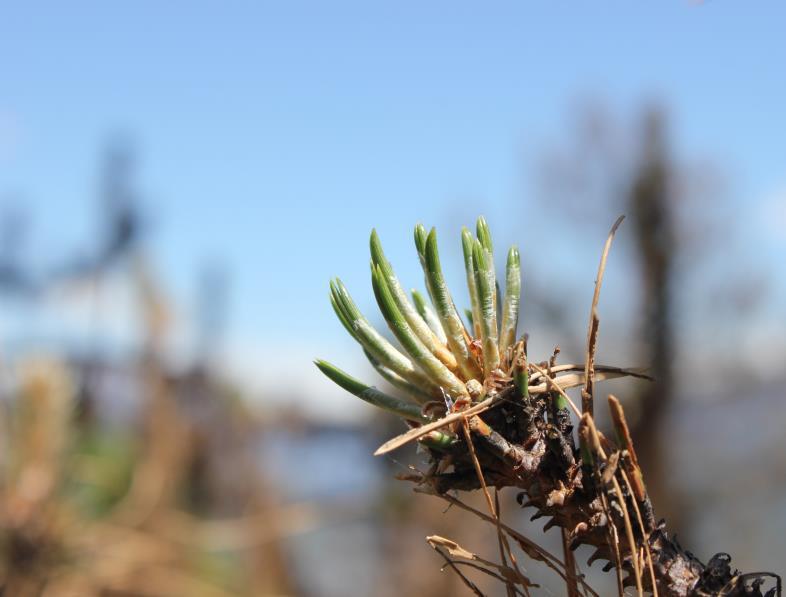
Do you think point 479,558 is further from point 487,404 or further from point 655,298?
point 655,298

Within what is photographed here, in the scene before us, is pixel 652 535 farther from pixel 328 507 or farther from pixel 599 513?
pixel 328 507

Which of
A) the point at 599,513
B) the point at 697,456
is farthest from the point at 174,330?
A: the point at 697,456

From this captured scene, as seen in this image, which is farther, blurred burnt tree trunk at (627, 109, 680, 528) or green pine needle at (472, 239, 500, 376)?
blurred burnt tree trunk at (627, 109, 680, 528)

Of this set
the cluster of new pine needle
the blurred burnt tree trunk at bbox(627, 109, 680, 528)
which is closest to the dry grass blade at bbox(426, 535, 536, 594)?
the cluster of new pine needle

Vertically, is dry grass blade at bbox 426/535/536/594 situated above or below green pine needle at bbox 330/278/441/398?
below

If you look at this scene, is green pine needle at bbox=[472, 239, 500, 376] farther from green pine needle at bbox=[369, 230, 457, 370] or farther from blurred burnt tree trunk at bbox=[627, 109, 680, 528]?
blurred burnt tree trunk at bbox=[627, 109, 680, 528]

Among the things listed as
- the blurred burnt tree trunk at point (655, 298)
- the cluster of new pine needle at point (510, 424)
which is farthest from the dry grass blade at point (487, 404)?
the blurred burnt tree trunk at point (655, 298)

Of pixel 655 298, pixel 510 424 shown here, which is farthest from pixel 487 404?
pixel 655 298

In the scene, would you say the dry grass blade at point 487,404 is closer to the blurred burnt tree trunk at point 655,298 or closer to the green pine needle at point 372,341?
the green pine needle at point 372,341
